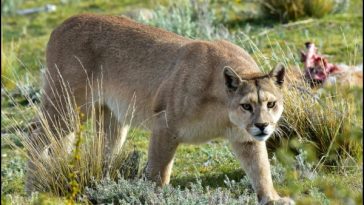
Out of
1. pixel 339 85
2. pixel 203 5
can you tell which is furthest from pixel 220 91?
pixel 203 5

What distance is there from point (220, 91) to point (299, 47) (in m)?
5.30

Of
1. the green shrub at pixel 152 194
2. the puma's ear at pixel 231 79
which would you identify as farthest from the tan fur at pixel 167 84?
the green shrub at pixel 152 194

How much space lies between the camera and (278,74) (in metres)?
7.28

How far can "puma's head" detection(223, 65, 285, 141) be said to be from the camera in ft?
22.5

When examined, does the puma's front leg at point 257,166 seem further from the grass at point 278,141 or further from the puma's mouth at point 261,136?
the puma's mouth at point 261,136

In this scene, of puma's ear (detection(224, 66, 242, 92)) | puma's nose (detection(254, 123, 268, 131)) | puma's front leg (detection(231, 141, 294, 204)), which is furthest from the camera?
puma's front leg (detection(231, 141, 294, 204))

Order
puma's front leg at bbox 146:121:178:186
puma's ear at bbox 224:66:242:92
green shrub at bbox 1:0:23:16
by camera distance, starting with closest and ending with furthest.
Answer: puma's ear at bbox 224:66:242:92 → puma's front leg at bbox 146:121:178:186 → green shrub at bbox 1:0:23:16

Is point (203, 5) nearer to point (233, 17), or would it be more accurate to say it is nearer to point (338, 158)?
point (233, 17)

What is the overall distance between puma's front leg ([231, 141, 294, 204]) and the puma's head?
300mm

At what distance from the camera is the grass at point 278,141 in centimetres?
712

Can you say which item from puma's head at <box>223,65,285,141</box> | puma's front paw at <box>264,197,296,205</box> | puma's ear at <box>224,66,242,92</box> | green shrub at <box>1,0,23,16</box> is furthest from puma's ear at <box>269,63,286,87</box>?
green shrub at <box>1,0,23,16</box>

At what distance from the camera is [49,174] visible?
7.77 metres

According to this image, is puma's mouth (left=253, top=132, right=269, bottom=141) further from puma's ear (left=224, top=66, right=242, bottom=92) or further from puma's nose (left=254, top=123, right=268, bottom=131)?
puma's ear (left=224, top=66, right=242, bottom=92)

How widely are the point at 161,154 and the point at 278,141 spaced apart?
66.7 inches
